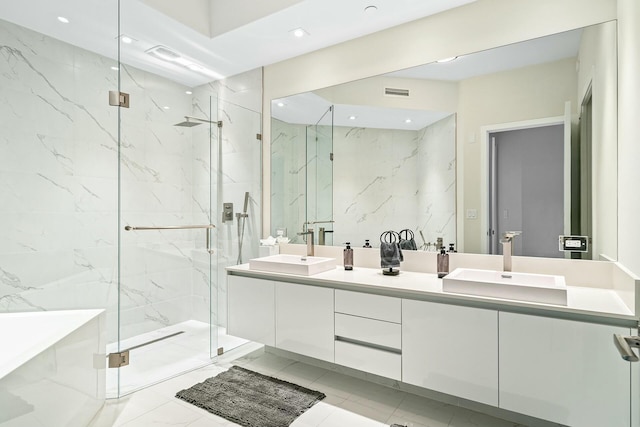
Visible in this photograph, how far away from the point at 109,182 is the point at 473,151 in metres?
2.74

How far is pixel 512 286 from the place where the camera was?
1.77m

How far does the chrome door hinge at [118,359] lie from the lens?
2396 mm

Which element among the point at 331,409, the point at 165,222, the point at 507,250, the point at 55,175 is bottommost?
the point at 331,409

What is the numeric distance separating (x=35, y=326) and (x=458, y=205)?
9.28ft

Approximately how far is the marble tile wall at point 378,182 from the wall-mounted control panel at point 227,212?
0.48m

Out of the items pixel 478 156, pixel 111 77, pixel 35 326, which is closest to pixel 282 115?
pixel 111 77

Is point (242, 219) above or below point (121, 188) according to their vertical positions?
below

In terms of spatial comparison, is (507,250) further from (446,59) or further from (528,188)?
(446,59)

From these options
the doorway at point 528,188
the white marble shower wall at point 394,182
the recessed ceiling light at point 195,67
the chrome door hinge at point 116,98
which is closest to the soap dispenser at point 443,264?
the white marble shower wall at point 394,182

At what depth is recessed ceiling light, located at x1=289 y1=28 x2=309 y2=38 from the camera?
273 centimetres

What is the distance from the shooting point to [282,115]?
3307mm

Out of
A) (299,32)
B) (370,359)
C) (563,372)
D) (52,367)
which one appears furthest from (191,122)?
(563,372)

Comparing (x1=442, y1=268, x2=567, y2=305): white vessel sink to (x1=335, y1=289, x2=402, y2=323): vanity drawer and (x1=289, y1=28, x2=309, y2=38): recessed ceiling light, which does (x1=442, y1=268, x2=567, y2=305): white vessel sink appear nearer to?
(x1=335, y1=289, x2=402, y2=323): vanity drawer

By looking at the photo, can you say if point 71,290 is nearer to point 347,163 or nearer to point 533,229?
point 347,163
